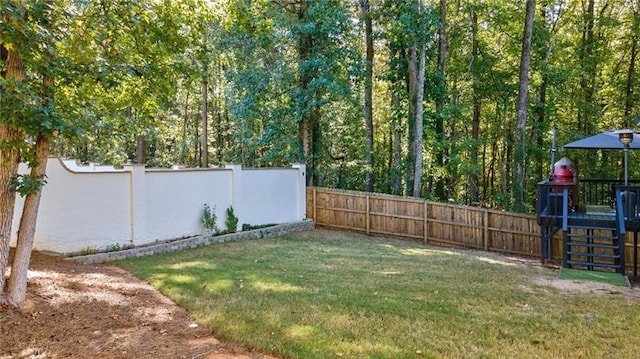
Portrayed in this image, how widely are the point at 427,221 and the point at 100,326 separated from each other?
378 inches

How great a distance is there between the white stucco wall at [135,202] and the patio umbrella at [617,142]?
26.4 feet

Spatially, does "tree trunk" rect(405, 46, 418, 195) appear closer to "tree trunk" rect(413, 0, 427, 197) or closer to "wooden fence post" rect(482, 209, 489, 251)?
"tree trunk" rect(413, 0, 427, 197)

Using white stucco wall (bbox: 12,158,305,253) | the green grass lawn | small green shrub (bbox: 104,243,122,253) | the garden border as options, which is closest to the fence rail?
the garden border

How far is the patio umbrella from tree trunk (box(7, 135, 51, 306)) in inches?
382

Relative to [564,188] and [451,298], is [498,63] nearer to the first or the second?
[564,188]

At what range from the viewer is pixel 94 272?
21.0ft

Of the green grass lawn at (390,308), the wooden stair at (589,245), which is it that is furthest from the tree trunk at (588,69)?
the green grass lawn at (390,308)

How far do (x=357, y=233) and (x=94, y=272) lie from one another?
810 centimetres

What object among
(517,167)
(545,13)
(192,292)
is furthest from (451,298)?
(545,13)

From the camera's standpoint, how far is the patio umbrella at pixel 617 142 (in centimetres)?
845

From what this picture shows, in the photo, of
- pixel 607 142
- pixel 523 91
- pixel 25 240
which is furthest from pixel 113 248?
pixel 523 91

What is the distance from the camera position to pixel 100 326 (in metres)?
4.16

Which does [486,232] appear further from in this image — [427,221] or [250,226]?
[250,226]

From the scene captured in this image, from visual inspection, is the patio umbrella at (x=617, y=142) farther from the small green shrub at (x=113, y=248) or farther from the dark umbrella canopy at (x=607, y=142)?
the small green shrub at (x=113, y=248)
